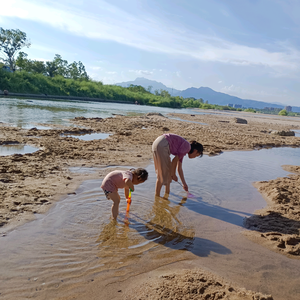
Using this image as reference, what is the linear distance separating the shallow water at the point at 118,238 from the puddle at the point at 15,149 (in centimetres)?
273

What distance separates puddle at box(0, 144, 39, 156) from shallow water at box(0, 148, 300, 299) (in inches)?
107

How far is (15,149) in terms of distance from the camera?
7.17 meters

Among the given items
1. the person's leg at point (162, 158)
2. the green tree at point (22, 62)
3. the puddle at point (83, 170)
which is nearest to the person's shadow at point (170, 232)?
the person's leg at point (162, 158)

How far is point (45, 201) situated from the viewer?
419 cm

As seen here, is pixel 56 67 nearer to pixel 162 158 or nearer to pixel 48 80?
pixel 48 80

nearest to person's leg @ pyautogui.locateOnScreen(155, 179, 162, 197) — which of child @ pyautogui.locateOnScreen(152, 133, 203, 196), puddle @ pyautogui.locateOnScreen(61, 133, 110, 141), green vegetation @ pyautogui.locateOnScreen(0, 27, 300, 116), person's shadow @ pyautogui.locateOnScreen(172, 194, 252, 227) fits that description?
child @ pyautogui.locateOnScreen(152, 133, 203, 196)

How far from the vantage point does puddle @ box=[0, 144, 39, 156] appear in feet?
22.3

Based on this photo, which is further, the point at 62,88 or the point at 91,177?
the point at 62,88

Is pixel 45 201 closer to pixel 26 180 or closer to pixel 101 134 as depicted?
pixel 26 180

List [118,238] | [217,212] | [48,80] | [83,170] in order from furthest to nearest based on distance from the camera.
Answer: [48,80] < [83,170] < [217,212] < [118,238]

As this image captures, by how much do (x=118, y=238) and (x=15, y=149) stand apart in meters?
5.03

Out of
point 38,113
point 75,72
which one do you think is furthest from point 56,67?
point 38,113

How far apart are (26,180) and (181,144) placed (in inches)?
114

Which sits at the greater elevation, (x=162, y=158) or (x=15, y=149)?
(x=162, y=158)
